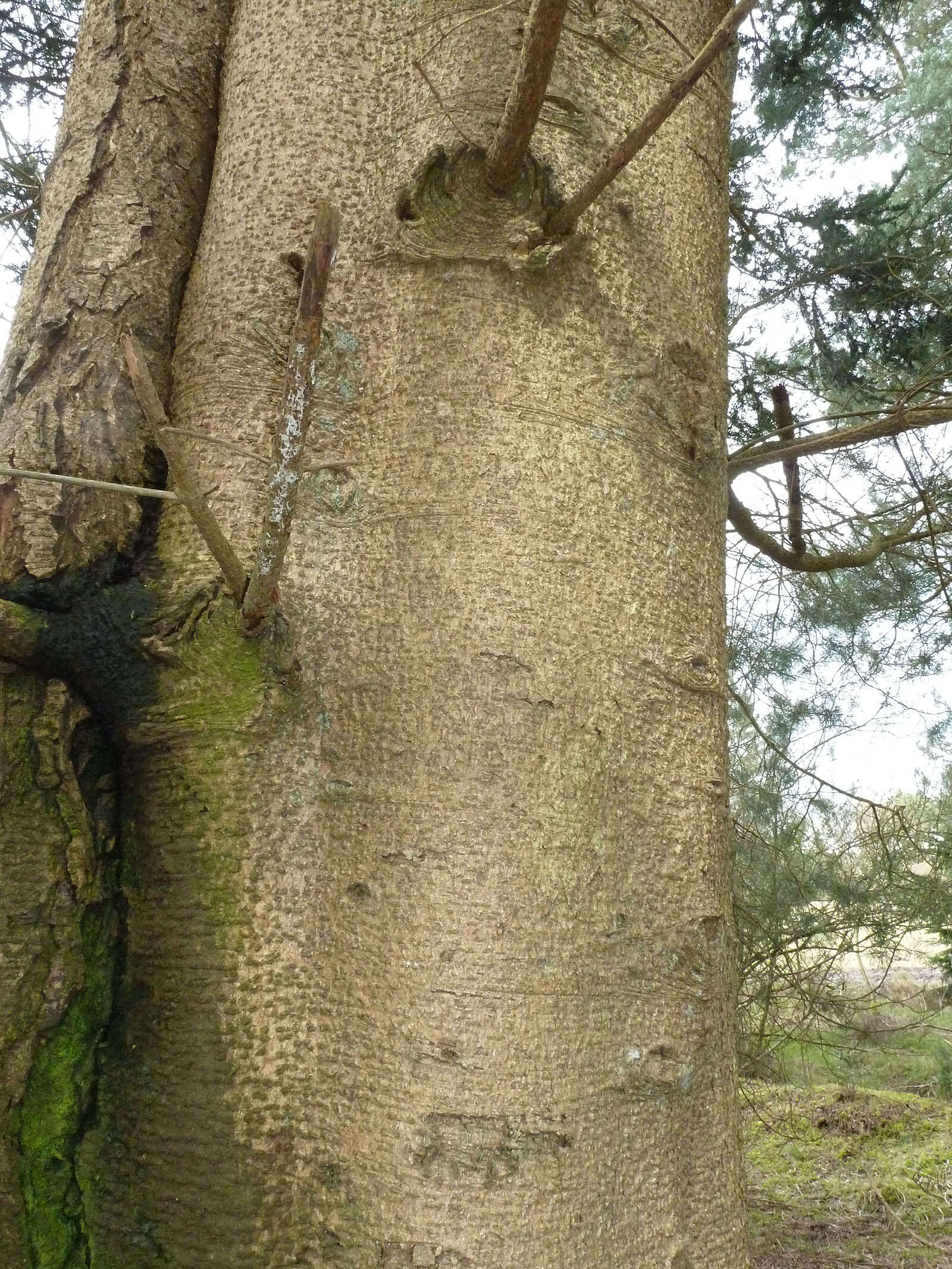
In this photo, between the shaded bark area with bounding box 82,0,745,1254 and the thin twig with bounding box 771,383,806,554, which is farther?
the thin twig with bounding box 771,383,806,554

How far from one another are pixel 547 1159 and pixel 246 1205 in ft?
0.90

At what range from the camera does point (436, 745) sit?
994 mm

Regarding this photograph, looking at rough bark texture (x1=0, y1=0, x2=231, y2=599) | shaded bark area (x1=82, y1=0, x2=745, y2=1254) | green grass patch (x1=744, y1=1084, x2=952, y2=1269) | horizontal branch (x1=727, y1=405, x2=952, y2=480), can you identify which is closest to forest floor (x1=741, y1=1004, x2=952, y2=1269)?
green grass patch (x1=744, y1=1084, x2=952, y2=1269)

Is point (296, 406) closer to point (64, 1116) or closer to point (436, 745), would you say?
point (436, 745)

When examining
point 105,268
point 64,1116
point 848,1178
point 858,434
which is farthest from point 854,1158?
point 105,268

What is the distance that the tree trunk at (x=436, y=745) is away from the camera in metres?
0.92

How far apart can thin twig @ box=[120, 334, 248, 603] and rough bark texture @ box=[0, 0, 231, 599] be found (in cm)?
26

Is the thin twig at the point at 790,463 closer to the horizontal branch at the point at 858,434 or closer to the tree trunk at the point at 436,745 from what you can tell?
the horizontal branch at the point at 858,434

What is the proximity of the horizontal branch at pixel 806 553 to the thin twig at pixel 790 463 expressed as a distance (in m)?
0.18

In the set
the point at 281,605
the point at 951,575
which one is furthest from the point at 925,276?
the point at 281,605

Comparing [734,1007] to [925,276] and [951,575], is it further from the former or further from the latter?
[925,276]

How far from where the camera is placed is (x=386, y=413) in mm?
1119

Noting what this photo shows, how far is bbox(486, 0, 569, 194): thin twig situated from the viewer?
915 millimetres

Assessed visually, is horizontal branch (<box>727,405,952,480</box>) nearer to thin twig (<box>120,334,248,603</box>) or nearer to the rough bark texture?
the rough bark texture
